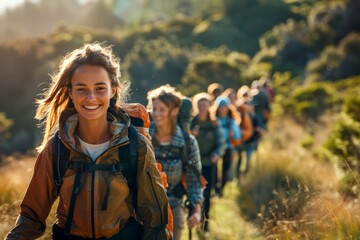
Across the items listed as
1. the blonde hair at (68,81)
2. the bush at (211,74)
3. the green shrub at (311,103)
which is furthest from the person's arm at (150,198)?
the bush at (211,74)

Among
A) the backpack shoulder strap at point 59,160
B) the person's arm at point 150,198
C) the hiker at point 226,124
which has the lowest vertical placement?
the person's arm at point 150,198

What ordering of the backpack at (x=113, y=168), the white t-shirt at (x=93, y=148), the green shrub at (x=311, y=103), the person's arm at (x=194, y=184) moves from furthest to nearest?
the green shrub at (x=311, y=103), the person's arm at (x=194, y=184), the white t-shirt at (x=93, y=148), the backpack at (x=113, y=168)

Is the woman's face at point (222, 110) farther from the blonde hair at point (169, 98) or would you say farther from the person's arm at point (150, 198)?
the person's arm at point (150, 198)

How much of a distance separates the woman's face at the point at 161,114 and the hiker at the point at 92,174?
176 cm

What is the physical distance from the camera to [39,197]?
230cm

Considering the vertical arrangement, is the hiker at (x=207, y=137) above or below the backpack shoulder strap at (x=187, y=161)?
above

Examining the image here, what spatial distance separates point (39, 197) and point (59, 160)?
0.21 meters

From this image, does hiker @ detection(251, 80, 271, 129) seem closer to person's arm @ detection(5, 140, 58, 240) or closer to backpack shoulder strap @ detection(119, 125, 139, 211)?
backpack shoulder strap @ detection(119, 125, 139, 211)

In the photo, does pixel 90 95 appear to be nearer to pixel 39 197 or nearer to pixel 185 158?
pixel 39 197

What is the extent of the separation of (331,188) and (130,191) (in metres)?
4.71

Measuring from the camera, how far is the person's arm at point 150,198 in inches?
91.0

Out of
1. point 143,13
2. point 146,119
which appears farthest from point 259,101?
point 143,13

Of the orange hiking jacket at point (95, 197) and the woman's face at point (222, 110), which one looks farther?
the woman's face at point (222, 110)

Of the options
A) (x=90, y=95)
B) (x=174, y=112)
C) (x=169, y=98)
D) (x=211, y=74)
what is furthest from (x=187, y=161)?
(x=211, y=74)
